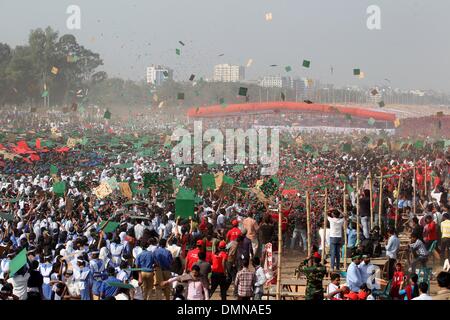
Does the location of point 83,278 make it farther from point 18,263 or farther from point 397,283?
point 397,283

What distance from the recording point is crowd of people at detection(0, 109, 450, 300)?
456 inches

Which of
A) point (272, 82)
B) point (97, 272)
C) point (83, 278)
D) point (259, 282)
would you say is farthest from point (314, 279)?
point (272, 82)

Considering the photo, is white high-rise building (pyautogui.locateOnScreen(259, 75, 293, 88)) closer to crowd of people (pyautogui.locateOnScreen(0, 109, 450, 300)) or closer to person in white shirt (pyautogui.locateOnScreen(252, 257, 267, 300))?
crowd of people (pyautogui.locateOnScreen(0, 109, 450, 300))

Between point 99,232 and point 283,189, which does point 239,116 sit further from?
point 99,232

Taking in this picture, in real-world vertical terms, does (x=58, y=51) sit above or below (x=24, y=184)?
above

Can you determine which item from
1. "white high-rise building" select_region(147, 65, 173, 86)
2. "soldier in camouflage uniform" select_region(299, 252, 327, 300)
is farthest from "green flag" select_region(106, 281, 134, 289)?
"white high-rise building" select_region(147, 65, 173, 86)

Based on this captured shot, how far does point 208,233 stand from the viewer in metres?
14.9

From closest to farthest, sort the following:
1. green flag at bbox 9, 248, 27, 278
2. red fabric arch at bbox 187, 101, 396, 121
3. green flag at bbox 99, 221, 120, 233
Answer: green flag at bbox 9, 248, 27, 278, green flag at bbox 99, 221, 120, 233, red fabric arch at bbox 187, 101, 396, 121

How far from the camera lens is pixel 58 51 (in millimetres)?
88500

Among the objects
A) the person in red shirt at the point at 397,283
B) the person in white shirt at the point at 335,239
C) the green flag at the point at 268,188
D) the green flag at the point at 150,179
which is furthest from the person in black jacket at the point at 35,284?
the green flag at the point at 268,188

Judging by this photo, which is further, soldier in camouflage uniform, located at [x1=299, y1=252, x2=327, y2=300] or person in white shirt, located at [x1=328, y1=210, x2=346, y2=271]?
person in white shirt, located at [x1=328, y1=210, x2=346, y2=271]
